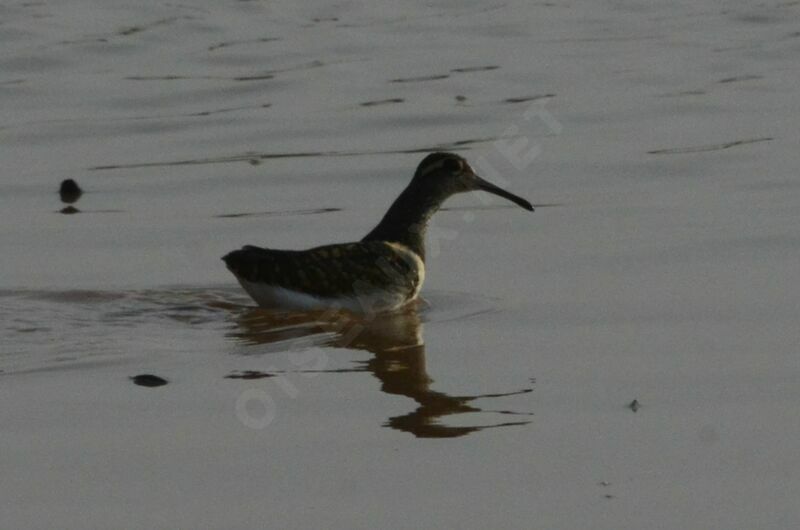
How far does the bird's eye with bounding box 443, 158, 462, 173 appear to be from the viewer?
12.4m

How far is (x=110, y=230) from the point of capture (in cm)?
1340

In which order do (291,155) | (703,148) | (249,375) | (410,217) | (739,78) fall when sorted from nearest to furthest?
(249,375)
(410,217)
(703,148)
(291,155)
(739,78)

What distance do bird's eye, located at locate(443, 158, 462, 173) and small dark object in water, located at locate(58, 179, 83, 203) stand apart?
3.56 m

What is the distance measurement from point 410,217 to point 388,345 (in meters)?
1.71

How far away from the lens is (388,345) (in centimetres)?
1088

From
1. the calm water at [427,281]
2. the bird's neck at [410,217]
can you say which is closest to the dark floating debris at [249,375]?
the calm water at [427,281]

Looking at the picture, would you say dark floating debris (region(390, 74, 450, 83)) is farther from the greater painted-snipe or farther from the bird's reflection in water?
the bird's reflection in water

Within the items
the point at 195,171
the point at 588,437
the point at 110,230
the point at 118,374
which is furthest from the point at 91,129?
the point at 588,437

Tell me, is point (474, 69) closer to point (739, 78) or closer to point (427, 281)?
point (739, 78)

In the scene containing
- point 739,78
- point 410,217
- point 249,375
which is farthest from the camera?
point 739,78

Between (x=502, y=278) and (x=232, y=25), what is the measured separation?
1174cm

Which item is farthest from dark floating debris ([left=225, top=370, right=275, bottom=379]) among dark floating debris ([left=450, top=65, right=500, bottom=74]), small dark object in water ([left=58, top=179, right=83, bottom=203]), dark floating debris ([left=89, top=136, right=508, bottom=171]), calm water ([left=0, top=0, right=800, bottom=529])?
dark floating debris ([left=450, top=65, right=500, bottom=74])

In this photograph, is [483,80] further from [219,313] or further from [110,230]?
[219,313]

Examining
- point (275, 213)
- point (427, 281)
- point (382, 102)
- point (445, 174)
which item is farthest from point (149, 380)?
point (382, 102)
